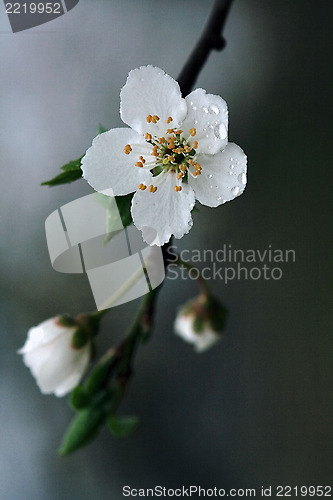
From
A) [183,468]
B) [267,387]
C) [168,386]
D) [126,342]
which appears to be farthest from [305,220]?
[126,342]

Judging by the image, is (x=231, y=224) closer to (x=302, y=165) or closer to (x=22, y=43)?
(x=302, y=165)

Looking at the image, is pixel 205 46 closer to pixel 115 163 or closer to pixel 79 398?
pixel 115 163

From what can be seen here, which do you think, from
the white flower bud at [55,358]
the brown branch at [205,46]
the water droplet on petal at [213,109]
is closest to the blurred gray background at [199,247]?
the brown branch at [205,46]

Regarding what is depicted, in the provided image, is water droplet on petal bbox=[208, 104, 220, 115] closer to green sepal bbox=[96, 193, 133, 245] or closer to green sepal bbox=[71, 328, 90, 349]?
green sepal bbox=[96, 193, 133, 245]

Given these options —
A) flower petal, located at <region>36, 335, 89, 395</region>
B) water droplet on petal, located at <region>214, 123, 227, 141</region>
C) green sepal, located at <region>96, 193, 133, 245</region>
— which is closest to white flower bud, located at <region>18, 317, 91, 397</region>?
flower petal, located at <region>36, 335, 89, 395</region>

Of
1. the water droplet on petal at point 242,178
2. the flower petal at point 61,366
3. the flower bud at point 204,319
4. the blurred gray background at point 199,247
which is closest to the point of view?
the water droplet on petal at point 242,178

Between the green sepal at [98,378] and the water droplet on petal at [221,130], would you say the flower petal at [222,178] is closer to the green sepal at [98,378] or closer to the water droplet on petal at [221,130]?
the water droplet on petal at [221,130]

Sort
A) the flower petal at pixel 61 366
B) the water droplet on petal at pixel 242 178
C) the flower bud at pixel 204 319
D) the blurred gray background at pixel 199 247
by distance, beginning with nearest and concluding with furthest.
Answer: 1. the water droplet on petal at pixel 242 178
2. the flower petal at pixel 61 366
3. the flower bud at pixel 204 319
4. the blurred gray background at pixel 199 247
